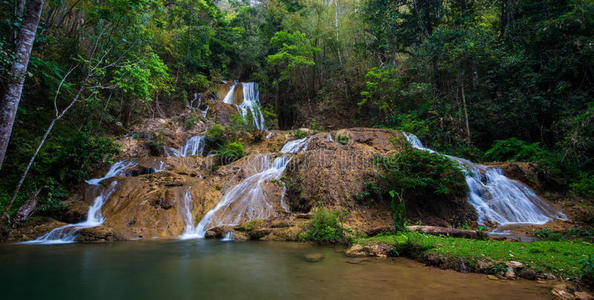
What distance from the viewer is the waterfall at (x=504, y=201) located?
771cm

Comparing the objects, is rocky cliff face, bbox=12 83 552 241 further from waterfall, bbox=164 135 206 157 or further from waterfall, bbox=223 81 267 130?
waterfall, bbox=223 81 267 130

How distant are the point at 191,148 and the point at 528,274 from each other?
1467 cm

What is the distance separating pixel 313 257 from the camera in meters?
4.61

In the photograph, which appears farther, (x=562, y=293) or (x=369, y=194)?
(x=369, y=194)

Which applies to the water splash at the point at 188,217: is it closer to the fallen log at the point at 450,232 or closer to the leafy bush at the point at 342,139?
the fallen log at the point at 450,232

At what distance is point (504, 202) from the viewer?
8.20 metres

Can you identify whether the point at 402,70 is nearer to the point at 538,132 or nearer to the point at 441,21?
the point at 441,21

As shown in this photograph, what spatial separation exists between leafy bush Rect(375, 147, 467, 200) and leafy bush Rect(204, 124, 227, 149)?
9791mm

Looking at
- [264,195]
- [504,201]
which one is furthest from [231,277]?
[504,201]

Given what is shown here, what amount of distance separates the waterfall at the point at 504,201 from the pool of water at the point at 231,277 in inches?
209

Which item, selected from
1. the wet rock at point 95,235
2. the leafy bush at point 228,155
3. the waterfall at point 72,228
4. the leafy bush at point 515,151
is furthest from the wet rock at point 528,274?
the leafy bush at point 228,155

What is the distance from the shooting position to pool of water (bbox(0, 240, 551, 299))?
2.95m

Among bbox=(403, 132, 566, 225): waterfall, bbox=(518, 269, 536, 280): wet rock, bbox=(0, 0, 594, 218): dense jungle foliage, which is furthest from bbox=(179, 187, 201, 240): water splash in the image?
bbox=(403, 132, 566, 225): waterfall

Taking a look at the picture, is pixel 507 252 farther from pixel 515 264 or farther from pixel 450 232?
pixel 450 232
